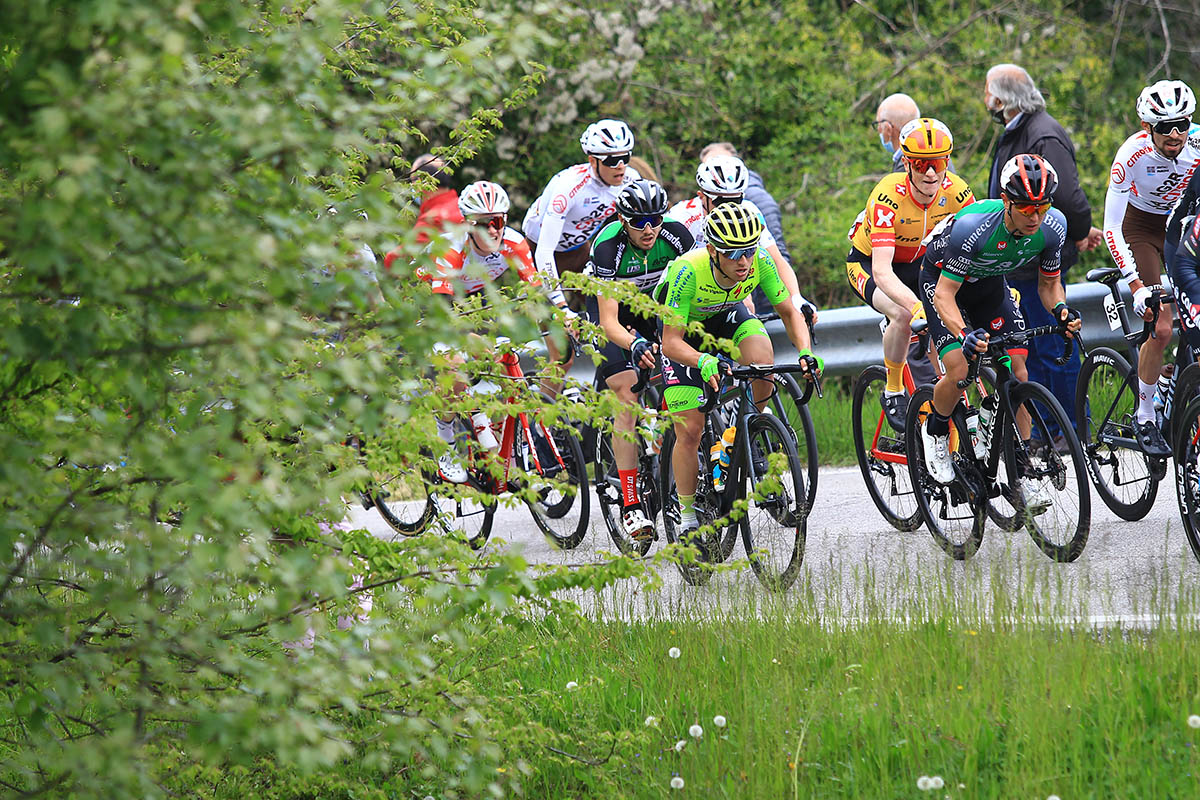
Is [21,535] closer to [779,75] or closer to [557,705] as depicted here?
[557,705]

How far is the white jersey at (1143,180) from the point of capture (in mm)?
7715

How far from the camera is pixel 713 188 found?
791 centimetres

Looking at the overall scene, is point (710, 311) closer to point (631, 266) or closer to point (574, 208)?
point (631, 266)

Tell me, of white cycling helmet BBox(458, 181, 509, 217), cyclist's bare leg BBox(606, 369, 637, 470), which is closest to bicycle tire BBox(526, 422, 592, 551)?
cyclist's bare leg BBox(606, 369, 637, 470)

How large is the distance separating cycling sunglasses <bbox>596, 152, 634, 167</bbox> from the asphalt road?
2.52 m

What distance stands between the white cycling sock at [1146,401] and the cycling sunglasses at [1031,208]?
130cm

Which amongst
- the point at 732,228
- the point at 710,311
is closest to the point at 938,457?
the point at 710,311

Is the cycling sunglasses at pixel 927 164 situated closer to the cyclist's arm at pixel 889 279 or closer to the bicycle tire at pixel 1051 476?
the cyclist's arm at pixel 889 279

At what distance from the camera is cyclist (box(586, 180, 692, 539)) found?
7.59 meters

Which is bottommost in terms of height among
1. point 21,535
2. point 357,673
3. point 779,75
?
point 357,673

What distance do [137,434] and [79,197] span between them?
0.59 meters

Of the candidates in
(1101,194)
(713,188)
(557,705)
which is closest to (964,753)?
(557,705)

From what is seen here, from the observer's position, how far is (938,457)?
22.7 feet

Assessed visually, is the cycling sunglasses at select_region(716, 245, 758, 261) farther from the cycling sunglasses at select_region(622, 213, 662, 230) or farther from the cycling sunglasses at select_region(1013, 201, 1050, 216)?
the cycling sunglasses at select_region(1013, 201, 1050, 216)
